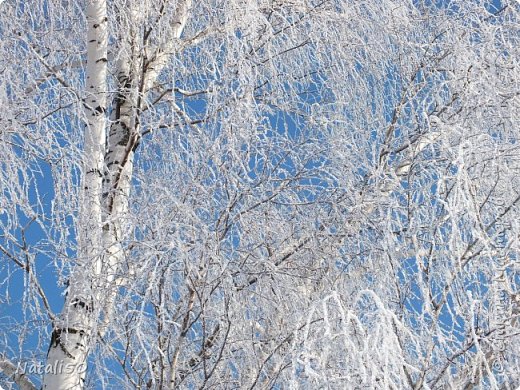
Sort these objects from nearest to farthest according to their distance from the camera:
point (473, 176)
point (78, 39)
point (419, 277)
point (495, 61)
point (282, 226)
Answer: point (419, 277) < point (473, 176) < point (282, 226) < point (495, 61) < point (78, 39)

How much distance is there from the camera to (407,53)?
452cm

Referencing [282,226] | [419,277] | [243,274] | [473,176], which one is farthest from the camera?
[282,226]

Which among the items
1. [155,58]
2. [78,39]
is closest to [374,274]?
[155,58]

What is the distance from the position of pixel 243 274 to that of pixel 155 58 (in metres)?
1.39

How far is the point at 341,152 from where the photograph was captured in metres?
3.59

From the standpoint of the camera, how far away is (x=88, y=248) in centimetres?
330

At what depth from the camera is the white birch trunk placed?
3.16m

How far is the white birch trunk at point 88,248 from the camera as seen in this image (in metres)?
3.16

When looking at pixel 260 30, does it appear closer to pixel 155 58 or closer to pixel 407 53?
pixel 155 58

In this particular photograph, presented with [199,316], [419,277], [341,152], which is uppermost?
[341,152]

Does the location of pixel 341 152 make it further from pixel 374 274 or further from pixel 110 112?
pixel 110 112

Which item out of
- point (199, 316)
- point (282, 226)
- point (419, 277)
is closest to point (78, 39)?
point (282, 226)

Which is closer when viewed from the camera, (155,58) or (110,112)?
(155,58)

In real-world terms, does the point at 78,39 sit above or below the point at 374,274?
above
